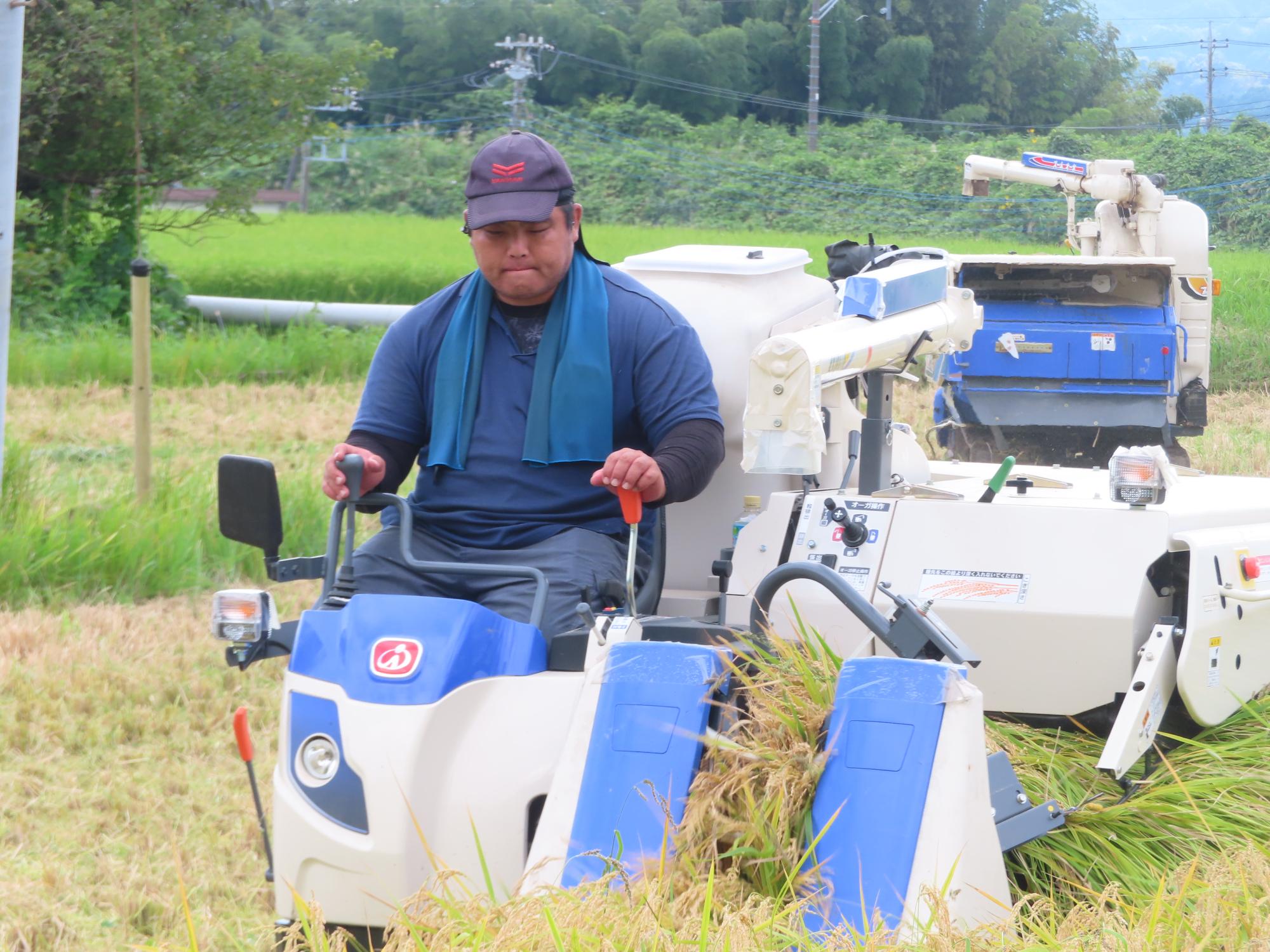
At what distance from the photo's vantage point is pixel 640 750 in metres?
2.96

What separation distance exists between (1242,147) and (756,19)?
78.4 ft

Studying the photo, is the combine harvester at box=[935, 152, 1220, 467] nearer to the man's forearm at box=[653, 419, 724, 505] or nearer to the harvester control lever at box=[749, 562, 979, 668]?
the man's forearm at box=[653, 419, 724, 505]

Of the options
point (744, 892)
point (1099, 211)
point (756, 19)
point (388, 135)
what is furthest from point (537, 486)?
point (756, 19)

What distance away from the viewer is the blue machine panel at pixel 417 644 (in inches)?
125

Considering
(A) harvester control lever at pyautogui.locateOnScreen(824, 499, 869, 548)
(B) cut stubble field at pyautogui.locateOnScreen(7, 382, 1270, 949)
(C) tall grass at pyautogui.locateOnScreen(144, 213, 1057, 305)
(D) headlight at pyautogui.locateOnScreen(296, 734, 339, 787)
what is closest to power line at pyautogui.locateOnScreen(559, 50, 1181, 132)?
(C) tall grass at pyautogui.locateOnScreen(144, 213, 1057, 305)

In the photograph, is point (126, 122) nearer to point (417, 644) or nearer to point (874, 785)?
point (417, 644)

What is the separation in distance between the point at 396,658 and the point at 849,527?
49.5 inches

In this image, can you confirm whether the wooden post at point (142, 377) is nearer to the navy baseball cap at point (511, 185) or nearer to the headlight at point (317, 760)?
the navy baseball cap at point (511, 185)

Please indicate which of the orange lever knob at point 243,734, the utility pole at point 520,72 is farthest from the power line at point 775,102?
the orange lever knob at point 243,734

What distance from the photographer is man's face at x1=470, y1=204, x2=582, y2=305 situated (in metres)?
3.84

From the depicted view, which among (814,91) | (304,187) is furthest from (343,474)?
(304,187)

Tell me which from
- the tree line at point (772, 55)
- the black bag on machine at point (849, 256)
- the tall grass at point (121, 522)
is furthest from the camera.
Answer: the tree line at point (772, 55)

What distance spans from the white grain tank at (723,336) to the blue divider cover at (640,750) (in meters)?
1.29

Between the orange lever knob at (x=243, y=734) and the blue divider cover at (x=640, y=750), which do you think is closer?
the blue divider cover at (x=640, y=750)
